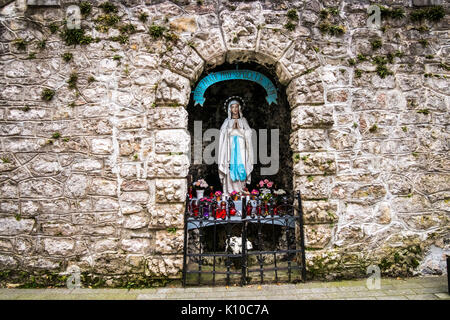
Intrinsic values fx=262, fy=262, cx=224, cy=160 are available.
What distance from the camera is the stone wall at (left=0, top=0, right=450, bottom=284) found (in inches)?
138

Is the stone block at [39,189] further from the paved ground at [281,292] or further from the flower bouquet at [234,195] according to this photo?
the flower bouquet at [234,195]

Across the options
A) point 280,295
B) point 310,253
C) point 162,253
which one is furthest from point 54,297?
point 310,253

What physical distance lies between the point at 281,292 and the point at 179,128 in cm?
248

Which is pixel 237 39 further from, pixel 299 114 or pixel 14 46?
pixel 14 46

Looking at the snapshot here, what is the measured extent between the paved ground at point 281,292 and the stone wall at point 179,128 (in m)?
0.23

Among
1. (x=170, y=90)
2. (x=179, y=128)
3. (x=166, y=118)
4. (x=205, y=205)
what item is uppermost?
(x=170, y=90)

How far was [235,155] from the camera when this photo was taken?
15.7 ft

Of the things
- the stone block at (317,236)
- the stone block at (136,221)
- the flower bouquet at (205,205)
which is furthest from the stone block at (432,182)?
the stone block at (136,221)

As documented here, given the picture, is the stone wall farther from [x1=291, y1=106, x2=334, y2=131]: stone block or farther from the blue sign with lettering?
the blue sign with lettering

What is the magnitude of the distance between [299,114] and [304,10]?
1.50m

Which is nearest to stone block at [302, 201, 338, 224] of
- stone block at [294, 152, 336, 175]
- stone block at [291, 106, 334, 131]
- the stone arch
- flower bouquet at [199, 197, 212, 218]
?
the stone arch

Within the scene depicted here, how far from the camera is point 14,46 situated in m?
3.63

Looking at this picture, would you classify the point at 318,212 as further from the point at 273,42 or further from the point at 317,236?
the point at 273,42

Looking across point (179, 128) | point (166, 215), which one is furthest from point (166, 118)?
point (166, 215)
